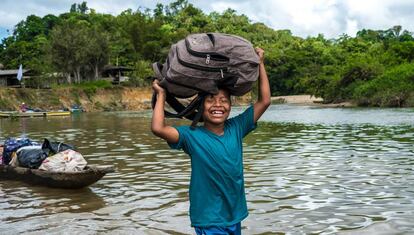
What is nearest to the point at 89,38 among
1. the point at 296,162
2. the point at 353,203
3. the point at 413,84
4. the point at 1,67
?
→ the point at 1,67

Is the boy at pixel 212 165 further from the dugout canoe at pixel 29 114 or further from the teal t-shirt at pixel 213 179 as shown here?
the dugout canoe at pixel 29 114

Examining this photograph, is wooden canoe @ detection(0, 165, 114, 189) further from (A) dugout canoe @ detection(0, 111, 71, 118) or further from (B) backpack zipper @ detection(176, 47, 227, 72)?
(A) dugout canoe @ detection(0, 111, 71, 118)

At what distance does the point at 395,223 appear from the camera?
238 inches

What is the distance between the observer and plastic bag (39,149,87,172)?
8551mm

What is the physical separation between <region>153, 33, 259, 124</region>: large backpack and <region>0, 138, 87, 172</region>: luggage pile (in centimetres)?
557

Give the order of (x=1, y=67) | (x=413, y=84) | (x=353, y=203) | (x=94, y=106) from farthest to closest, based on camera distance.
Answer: (x=1, y=67) → (x=94, y=106) → (x=413, y=84) → (x=353, y=203)

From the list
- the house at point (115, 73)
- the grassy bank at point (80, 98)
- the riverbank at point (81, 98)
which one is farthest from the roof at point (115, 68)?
the grassy bank at point (80, 98)

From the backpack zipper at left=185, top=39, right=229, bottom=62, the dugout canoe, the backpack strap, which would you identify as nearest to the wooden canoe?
the backpack strap

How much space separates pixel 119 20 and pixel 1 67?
26307mm

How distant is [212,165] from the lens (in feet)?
10.5

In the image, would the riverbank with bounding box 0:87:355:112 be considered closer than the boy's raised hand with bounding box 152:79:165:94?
No

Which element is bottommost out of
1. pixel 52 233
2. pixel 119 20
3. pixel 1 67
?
pixel 52 233

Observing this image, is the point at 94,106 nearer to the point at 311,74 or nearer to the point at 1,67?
the point at 1,67

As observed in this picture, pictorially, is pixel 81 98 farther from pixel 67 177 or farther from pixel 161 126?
pixel 161 126
